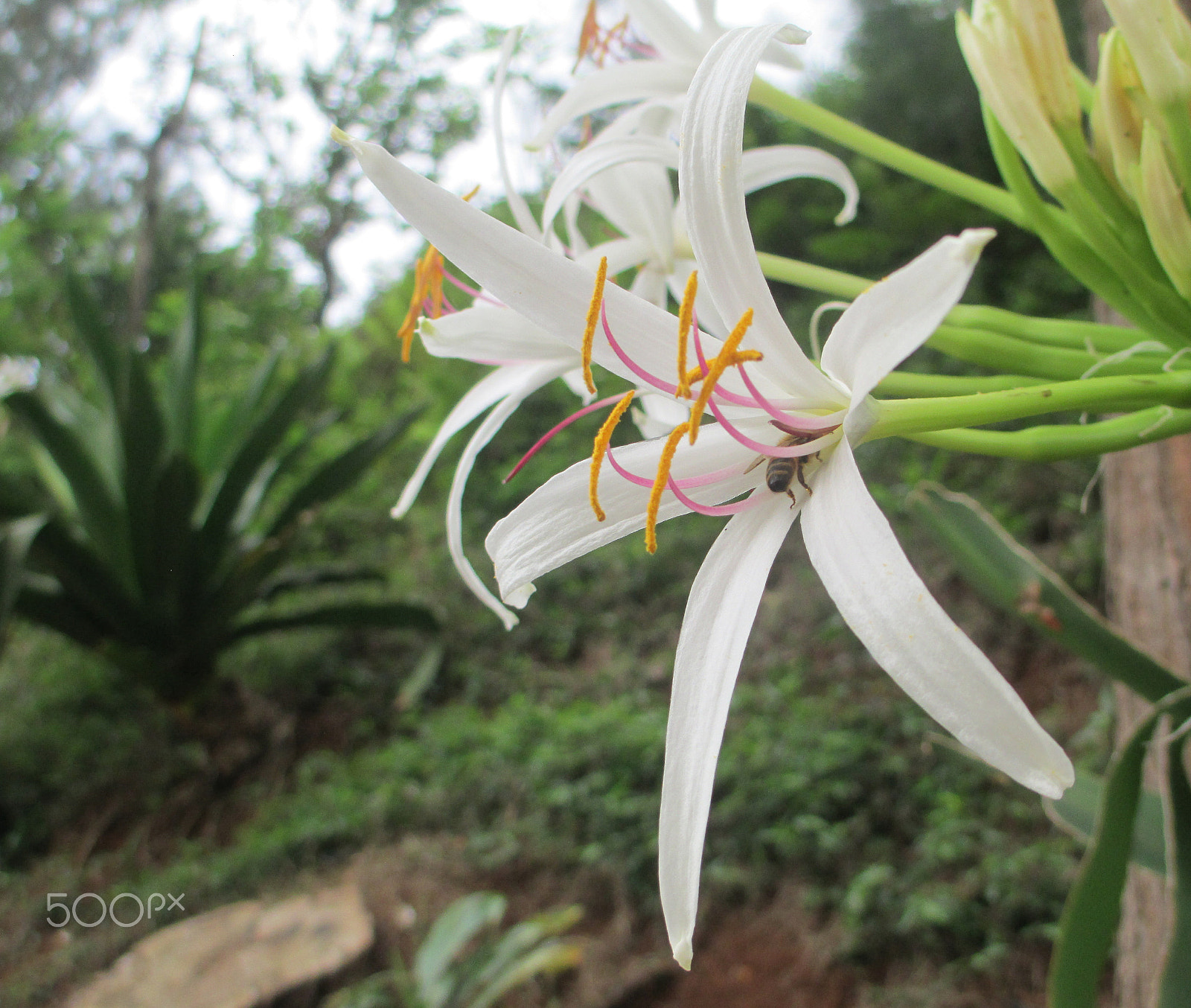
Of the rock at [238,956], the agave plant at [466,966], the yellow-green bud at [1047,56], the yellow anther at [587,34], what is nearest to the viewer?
the yellow-green bud at [1047,56]

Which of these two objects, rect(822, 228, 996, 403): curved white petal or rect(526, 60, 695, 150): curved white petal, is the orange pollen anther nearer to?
rect(526, 60, 695, 150): curved white petal

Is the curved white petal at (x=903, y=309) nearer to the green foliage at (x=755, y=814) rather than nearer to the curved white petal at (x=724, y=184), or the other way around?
the curved white petal at (x=724, y=184)

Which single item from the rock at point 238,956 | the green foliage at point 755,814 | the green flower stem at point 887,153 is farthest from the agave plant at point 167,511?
the green flower stem at point 887,153

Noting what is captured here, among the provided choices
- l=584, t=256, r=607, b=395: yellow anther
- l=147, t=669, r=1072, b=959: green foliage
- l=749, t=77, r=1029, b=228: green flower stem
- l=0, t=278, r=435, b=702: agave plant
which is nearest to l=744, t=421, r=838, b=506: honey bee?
l=584, t=256, r=607, b=395: yellow anther

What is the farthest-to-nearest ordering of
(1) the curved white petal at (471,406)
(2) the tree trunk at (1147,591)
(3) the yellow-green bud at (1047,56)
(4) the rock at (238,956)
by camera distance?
(4) the rock at (238,956), (2) the tree trunk at (1147,591), (1) the curved white petal at (471,406), (3) the yellow-green bud at (1047,56)

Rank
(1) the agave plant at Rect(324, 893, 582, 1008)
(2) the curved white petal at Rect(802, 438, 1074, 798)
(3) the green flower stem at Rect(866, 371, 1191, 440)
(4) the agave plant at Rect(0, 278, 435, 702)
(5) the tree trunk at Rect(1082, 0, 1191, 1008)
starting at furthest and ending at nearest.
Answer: (4) the agave plant at Rect(0, 278, 435, 702)
(1) the agave plant at Rect(324, 893, 582, 1008)
(5) the tree trunk at Rect(1082, 0, 1191, 1008)
(3) the green flower stem at Rect(866, 371, 1191, 440)
(2) the curved white petal at Rect(802, 438, 1074, 798)

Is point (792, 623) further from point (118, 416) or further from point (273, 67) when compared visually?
point (273, 67)

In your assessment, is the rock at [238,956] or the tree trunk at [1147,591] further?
the rock at [238,956]
